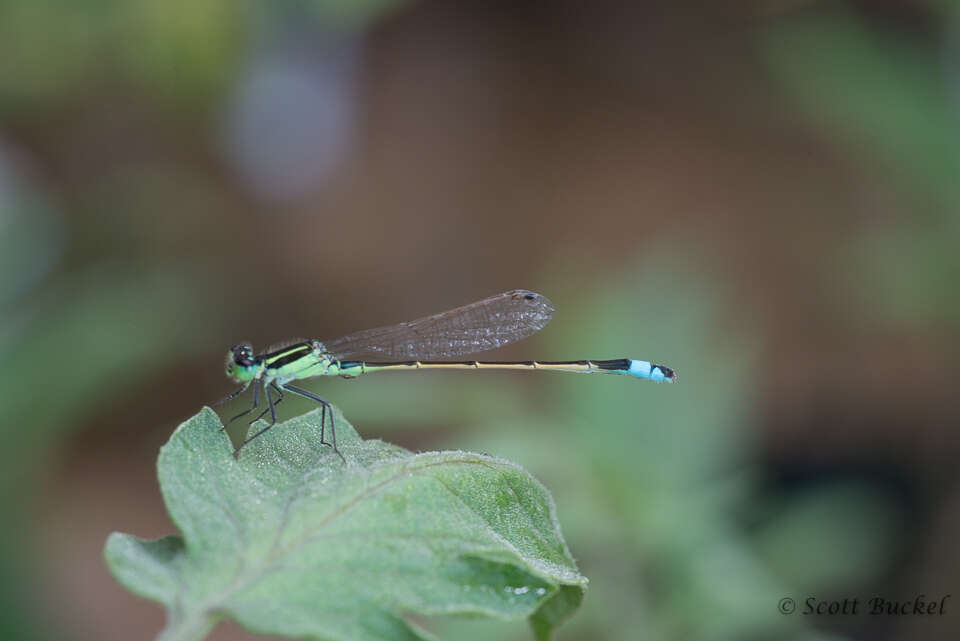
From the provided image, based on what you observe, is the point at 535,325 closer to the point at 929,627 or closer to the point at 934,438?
the point at 929,627

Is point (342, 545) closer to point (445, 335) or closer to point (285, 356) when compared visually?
point (285, 356)

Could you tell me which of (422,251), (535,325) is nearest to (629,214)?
(422,251)

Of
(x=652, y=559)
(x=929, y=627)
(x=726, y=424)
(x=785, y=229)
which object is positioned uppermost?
(x=785, y=229)

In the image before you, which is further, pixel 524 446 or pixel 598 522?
pixel 524 446

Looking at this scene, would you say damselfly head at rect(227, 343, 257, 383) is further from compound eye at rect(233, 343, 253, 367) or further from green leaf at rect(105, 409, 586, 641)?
green leaf at rect(105, 409, 586, 641)

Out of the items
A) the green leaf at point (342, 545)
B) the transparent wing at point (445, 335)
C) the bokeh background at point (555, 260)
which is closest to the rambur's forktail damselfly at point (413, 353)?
the transparent wing at point (445, 335)

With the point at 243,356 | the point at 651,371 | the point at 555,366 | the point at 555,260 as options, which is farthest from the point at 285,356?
the point at 555,260
